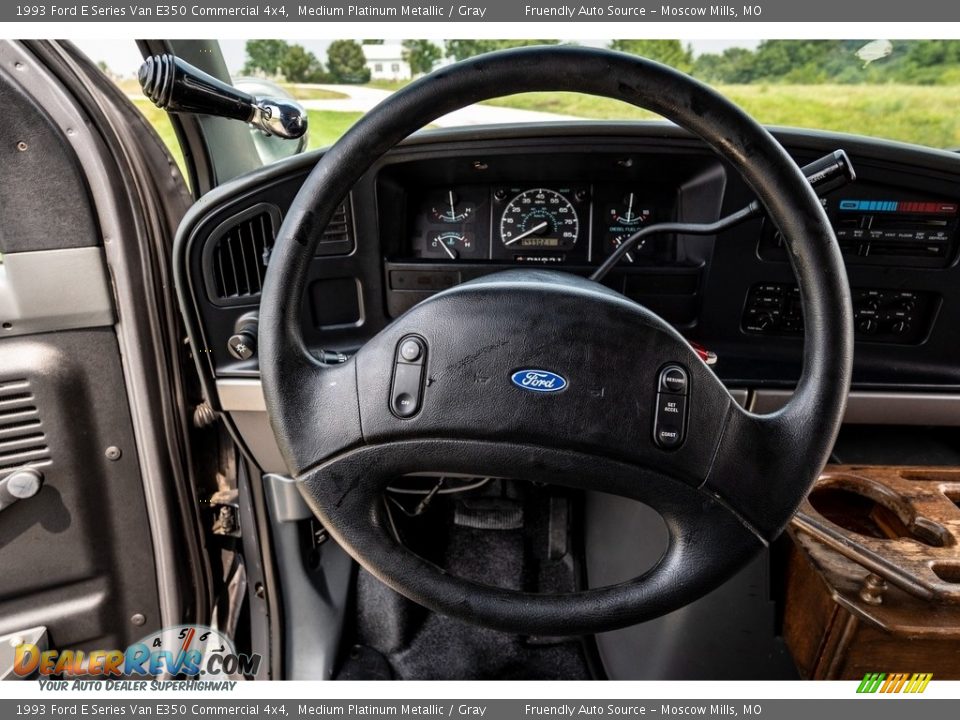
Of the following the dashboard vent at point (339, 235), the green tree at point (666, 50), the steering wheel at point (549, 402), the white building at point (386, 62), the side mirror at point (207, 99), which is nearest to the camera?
the steering wheel at point (549, 402)

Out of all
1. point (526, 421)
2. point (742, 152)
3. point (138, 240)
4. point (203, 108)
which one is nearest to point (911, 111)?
point (742, 152)

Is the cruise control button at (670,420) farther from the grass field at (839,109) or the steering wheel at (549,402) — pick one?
the grass field at (839,109)

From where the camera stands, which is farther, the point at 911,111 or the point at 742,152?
the point at 911,111

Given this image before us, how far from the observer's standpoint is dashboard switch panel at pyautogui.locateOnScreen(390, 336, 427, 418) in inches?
26.7

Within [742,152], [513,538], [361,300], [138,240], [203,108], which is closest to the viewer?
[742,152]

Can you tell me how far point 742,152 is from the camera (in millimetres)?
631

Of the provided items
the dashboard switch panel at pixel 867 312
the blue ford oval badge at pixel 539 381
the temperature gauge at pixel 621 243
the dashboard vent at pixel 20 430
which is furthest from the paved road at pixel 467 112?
the dashboard vent at pixel 20 430

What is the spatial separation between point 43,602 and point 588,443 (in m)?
1.31

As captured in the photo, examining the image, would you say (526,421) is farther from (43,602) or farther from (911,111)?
(43,602)

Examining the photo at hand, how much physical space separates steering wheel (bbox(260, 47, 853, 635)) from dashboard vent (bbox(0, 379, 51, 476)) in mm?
817

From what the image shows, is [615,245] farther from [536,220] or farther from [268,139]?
[268,139]

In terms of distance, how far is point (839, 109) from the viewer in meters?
1.16

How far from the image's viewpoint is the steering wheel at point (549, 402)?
646mm

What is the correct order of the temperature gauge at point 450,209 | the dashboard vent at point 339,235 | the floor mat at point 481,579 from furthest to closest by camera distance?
the floor mat at point 481,579, the temperature gauge at point 450,209, the dashboard vent at point 339,235
